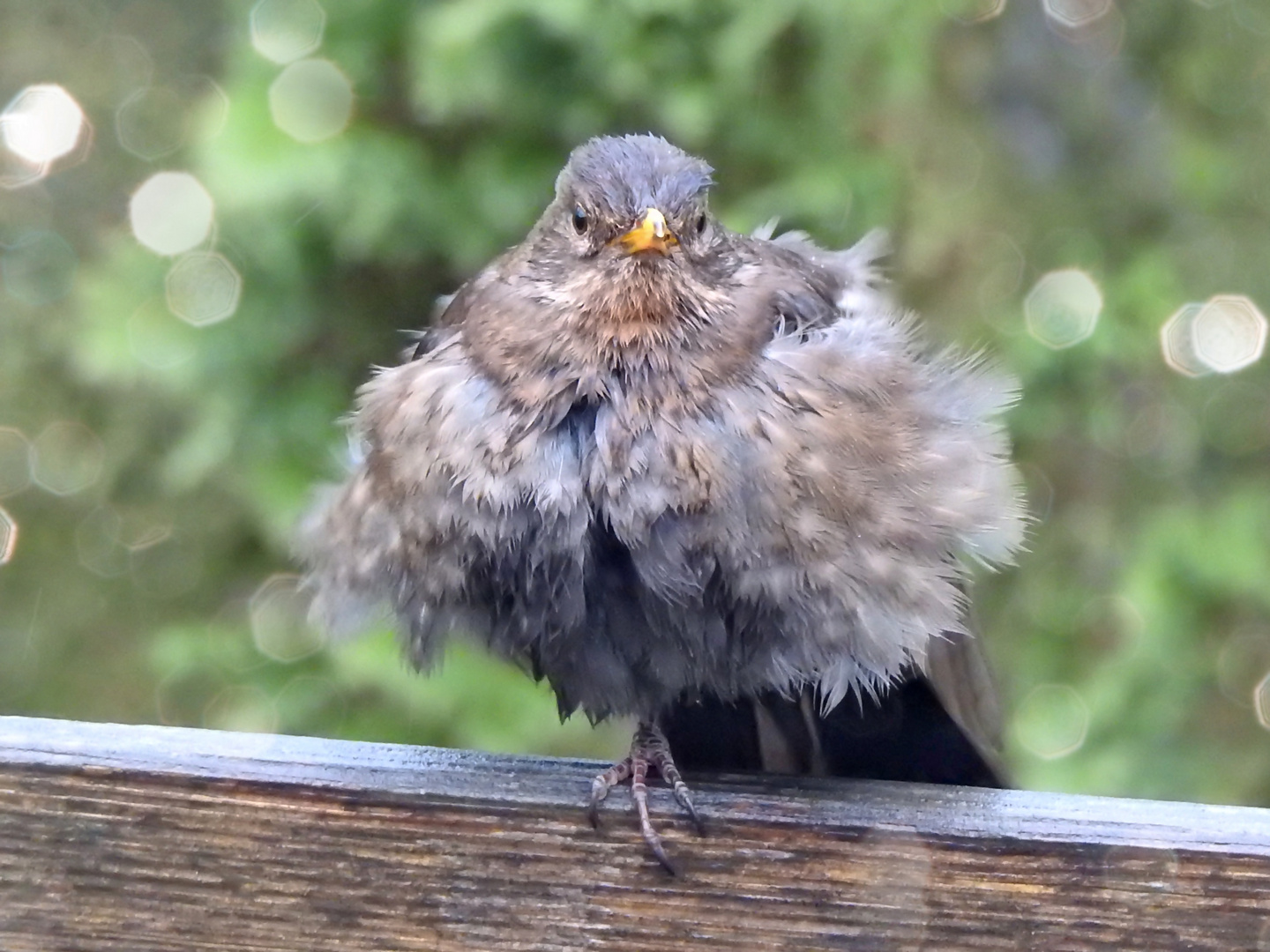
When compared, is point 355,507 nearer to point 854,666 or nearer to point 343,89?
point 854,666

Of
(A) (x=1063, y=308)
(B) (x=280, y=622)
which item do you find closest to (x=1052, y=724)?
(A) (x=1063, y=308)

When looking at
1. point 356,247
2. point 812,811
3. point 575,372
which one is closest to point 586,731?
point 356,247

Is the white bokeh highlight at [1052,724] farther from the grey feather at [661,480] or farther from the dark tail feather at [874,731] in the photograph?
the grey feather at [661,480]

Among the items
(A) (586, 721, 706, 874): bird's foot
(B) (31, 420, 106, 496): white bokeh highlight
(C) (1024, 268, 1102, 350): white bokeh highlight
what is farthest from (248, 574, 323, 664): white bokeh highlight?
(C) (1024, 268, 1102, 350): white bokeh highlight

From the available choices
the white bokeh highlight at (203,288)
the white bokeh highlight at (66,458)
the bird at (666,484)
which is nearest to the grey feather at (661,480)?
the bird at (666,484)

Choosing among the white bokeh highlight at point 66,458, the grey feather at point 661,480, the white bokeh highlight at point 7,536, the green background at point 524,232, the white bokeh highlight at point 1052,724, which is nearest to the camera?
the grey feather at point 661,480

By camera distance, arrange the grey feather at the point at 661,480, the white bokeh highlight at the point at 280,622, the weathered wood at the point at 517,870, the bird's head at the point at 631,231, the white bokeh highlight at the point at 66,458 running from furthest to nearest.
A: 1. the white bokeh highlight at the point at 66,458
2. the white bokeh highlight at the point at 280,622
3. the bird's head at the point at 631,231
4. the grey feather at the point at 661,480
5. the weathered wood at the point at 517,870
